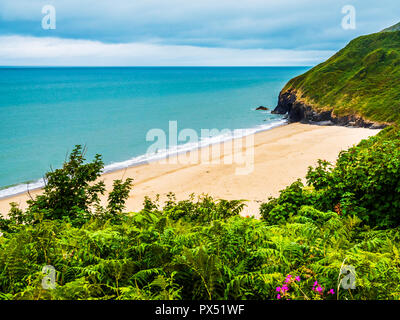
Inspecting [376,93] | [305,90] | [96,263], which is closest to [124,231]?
[96,263]

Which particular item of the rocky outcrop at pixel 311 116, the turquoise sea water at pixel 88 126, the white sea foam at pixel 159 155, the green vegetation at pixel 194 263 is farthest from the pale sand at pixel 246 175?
the green vegetation at pixel 194 263

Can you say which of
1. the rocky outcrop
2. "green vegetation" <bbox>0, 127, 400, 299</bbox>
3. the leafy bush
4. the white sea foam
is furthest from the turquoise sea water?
"green vegetation" <bbox>0, 127, 400, 299</bbox>

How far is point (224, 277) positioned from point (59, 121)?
62.1 m

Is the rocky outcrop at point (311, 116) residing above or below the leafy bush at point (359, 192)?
above

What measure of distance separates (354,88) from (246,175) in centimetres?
3453

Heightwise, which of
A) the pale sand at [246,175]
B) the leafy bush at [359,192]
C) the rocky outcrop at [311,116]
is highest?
the rocky outcrop at [311,116]

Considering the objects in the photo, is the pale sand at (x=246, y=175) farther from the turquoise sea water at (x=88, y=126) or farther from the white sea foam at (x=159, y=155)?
the turquoise sea water at (x=88, y=126)

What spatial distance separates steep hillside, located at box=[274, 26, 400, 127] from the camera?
131ft

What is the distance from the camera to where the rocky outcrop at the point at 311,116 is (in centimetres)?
3925

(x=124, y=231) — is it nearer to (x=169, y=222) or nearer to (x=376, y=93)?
(x=169, y=222)

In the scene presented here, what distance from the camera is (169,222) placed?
5621 mm

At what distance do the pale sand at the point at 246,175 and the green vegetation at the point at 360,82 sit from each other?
701 cm
